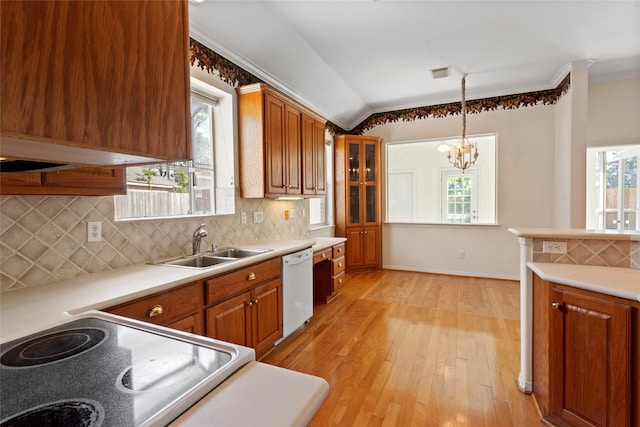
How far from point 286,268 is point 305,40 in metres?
2.39

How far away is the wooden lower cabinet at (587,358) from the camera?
134 centimetres

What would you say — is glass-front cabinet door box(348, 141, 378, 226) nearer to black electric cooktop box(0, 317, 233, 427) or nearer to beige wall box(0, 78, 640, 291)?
beige wall box(0, 78, 640, 291)

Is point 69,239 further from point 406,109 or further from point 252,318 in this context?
point 406,109

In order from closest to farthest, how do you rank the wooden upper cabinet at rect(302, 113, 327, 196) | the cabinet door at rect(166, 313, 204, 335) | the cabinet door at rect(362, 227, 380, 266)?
the cabinet door at rect(166, 313, 204, 335)
the wooden upper cabinet at rect(302, 113, 327, 196)
the cabinet door at rect(362, 227, 380, 266)

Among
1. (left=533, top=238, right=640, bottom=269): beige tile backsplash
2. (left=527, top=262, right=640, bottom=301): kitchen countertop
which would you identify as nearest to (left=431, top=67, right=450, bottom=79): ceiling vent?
(left=533, top=238, right=640, bottom=269): beige tile backsplash

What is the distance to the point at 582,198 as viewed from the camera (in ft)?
12.3

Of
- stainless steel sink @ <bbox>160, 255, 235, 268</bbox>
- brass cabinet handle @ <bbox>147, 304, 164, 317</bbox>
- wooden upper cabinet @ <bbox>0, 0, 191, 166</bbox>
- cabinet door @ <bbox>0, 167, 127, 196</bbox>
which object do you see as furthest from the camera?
stainless steel sink @ <bbox>160, 255, 235, 268</bbox>

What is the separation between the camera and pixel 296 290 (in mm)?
2838

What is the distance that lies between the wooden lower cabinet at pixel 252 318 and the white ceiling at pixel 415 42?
86.2 inches

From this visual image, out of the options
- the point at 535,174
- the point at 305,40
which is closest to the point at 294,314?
the point at 305,40

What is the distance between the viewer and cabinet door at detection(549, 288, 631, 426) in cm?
136

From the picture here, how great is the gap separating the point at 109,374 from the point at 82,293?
969 millimetres

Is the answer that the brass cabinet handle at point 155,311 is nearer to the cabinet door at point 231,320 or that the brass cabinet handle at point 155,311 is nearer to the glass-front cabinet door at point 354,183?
the cabinet door at point 231,320

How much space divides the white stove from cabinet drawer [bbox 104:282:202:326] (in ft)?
1.47
